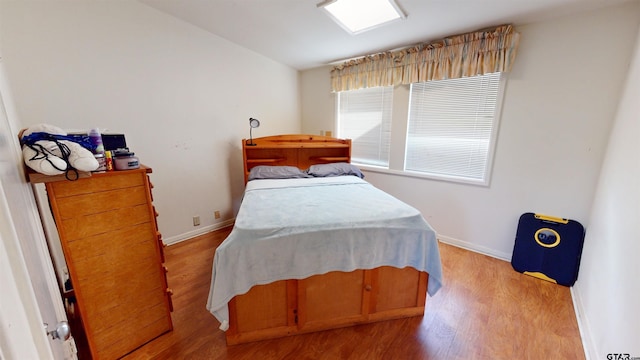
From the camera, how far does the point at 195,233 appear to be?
2.88 metres

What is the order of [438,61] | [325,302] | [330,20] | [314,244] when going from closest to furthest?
[314,244]
[325,302]
[330,20]
[438,61]

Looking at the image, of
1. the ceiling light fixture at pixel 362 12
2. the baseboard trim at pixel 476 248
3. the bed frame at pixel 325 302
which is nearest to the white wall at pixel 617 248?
the baseboard trim at pixel 476 248

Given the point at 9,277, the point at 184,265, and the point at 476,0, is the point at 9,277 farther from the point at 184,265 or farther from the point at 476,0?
the point at 476,0

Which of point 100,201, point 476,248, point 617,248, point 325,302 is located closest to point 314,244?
point 325,302

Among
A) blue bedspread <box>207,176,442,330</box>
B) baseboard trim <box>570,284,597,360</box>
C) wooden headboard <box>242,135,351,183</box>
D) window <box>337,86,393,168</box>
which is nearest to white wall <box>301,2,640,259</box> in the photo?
baseboard trim <box>570,284,597,360</box>

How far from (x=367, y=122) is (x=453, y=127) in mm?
1187

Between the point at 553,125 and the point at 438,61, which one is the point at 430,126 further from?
the point at 553,125

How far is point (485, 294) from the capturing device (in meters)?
1.96

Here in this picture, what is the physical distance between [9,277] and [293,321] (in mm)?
1471

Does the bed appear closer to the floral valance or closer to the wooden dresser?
the wooden dresser

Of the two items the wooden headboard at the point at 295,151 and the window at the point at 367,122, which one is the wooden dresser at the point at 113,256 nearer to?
the wooden headboard at the point at 295,151

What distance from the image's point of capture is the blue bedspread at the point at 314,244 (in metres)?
1.35

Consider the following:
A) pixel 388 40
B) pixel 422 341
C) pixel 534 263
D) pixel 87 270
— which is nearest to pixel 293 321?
pixel 422 341

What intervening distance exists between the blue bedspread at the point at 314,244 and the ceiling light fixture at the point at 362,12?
170 cm
